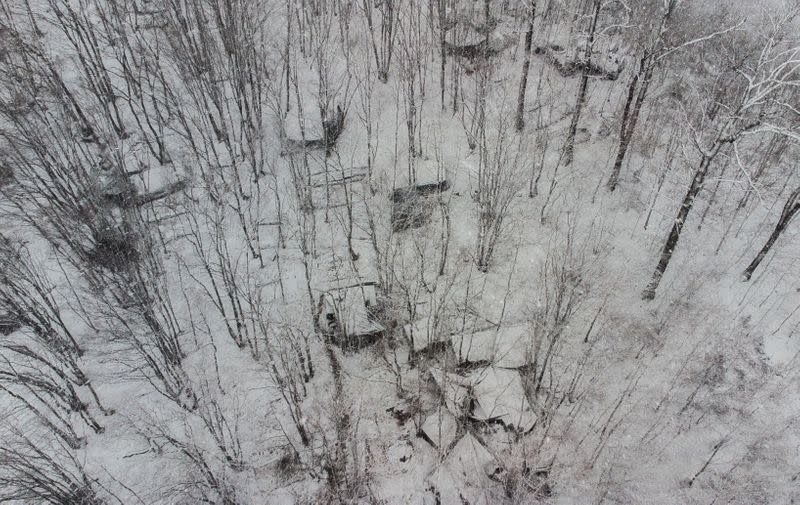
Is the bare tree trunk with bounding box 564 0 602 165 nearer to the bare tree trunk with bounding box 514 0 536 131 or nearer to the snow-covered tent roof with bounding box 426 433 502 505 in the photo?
the bare tree trunk with bounding box 514 0 536 131

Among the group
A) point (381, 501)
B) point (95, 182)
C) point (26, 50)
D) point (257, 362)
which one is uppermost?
point (26, 50)

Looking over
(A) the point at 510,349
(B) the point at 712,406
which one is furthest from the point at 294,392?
(B) the point at 712,406

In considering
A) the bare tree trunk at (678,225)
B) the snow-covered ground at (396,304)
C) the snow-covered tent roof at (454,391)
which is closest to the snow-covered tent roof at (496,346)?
the snow-covered ground at (396,304)

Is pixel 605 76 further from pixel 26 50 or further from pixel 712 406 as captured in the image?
pixel 26 50

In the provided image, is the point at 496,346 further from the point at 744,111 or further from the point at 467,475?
the point at 744,111

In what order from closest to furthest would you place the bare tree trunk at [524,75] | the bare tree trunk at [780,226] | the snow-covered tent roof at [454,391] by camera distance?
the snow-covered tent roof at [454,391]
the bare tree trunk at [780,226]
the bare tree trunk at [524,75]

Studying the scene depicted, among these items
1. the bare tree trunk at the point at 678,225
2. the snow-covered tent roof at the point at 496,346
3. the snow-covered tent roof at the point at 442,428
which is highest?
the bare tree trunk at the point at 678,225

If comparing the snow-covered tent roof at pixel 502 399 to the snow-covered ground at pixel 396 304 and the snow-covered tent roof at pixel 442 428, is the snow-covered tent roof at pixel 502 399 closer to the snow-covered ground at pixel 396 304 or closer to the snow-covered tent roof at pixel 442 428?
the snow-covered ground at pixel 396 304

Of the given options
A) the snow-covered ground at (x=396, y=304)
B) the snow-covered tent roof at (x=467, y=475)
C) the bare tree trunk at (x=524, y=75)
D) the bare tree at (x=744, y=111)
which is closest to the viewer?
the bare tree at (x=744, y=111)
